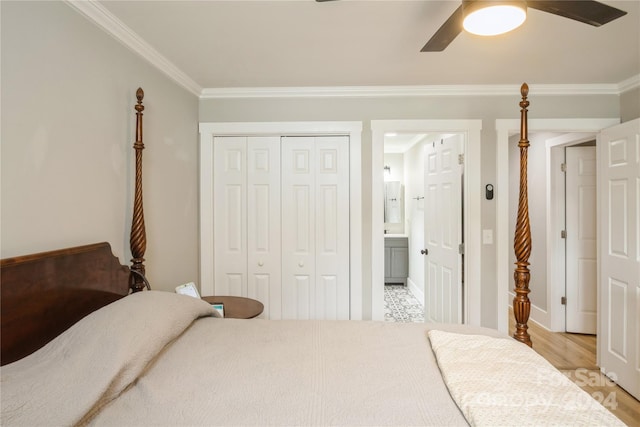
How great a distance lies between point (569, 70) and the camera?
2400 millimetres

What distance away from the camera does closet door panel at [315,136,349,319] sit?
9.50ft

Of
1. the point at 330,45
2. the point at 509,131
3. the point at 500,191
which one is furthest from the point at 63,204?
the point at 509,131

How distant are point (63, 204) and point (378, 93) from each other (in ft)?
7.67

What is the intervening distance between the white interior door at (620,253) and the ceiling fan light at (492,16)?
1843 mm

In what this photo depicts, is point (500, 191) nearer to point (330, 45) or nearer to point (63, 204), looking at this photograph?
point (330, 45)

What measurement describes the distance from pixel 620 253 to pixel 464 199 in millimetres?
1186

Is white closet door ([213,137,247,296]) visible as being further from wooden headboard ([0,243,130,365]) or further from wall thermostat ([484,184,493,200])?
wall thermostat ([484,184,493,200])

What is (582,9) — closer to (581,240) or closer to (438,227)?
(438,227)

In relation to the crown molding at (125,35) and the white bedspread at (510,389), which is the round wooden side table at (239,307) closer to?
the white bedspread at (510,389)

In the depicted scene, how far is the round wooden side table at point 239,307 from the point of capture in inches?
82.9

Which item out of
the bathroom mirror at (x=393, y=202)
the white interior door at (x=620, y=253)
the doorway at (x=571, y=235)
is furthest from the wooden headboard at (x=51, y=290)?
the bathroom mirror at (x=393, y=202)

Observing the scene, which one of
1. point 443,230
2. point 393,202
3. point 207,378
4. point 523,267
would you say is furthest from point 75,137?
point 393,202

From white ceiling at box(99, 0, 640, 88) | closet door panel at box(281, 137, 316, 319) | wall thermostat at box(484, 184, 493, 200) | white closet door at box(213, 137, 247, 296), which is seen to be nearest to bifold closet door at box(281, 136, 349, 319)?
A: closet door panel at box(281, 137, 316, 319)

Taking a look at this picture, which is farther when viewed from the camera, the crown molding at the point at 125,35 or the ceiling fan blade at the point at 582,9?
the crown molding at the point at 125,35
